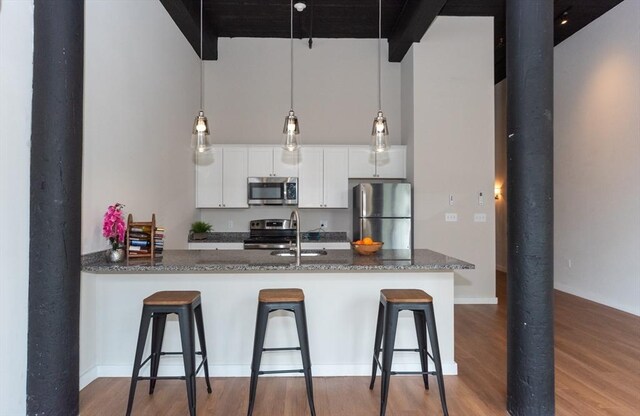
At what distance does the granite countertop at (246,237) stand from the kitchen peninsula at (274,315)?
2068 mm

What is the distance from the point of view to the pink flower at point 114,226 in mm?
2859

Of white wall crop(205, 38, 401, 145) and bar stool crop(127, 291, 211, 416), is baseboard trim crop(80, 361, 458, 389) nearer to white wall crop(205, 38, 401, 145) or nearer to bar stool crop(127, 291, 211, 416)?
bar stool crop(127, 291, 211, 416)

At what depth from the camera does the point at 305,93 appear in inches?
221

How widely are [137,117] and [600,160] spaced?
5571 mm

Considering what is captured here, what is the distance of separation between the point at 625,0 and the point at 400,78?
275 cm

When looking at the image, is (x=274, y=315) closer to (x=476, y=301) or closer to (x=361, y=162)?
(x=361, y=162)

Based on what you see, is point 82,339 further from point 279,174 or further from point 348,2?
point 348,2

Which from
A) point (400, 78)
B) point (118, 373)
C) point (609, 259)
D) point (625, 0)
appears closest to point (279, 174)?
point (400, 78)

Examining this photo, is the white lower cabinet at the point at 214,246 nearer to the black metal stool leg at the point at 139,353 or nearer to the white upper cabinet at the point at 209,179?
the white upper cabinet at the point at 209,179

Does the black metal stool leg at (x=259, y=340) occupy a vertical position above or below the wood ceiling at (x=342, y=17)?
below

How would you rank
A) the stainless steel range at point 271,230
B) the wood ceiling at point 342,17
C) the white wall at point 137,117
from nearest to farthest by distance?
the white wall at point 137,117
the wood ceiling at point 342,17
the stainless steel range at point 271,230

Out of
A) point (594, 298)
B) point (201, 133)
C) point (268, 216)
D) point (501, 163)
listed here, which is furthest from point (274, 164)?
point (501, 163)

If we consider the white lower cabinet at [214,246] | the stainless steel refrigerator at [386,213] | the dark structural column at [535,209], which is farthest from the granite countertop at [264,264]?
the white lower cabinet at [214,246]

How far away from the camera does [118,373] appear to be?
112 inches
